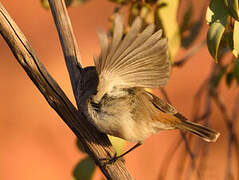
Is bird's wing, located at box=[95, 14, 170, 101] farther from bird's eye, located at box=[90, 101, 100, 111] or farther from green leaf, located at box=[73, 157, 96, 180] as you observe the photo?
green leaf, located at box=[73, 157, 96, 180]

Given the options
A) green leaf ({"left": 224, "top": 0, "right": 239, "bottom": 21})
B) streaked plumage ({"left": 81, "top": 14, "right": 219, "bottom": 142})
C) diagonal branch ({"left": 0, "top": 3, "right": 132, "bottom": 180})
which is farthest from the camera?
diagonal branch ({"left": 0, "top": 3, "right": 132, "bottom": 180})

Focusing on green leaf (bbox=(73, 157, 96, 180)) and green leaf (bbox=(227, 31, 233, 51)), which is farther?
green leaf (bbox=(73, 157, 96, 180))

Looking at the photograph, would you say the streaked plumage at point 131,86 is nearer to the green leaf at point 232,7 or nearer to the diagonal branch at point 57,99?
the diagonal branch at point 57,99

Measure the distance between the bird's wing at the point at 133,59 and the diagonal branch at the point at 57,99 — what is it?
15cm

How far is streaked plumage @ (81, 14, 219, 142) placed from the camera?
4.57 feet

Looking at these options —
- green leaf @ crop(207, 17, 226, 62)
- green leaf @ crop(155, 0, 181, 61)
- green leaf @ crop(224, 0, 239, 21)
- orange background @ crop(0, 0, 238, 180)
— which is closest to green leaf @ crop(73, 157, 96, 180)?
green leaf @ crop(155, 0, 181, 61)

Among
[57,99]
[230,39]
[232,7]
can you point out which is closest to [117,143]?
[57,99]

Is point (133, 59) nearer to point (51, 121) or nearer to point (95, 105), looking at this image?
point (95, 105)

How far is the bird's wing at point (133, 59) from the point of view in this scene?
53.7 inches

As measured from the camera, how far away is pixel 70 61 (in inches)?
70.7

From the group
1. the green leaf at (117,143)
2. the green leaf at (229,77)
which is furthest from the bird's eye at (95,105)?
the green leaf at (229,77)

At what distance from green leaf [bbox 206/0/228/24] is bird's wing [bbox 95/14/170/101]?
14 cm

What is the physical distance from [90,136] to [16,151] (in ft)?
9.89

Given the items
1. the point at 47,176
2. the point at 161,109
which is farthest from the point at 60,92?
the point at 47,176
